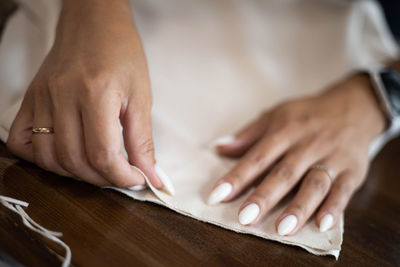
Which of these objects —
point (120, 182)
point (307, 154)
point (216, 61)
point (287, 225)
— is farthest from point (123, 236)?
point (216, 61)

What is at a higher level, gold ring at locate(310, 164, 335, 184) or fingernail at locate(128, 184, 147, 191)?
fingernail at locate(128, 184, 147, 191)

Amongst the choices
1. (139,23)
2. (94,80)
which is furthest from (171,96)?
(94,80)

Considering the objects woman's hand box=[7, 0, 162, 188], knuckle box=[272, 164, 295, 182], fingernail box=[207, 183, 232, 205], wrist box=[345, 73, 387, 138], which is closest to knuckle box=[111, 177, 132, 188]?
woman's hand box=[7, 0, 162, 188]

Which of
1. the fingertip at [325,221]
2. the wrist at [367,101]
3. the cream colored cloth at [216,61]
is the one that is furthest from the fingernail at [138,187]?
the wrist at [367,101]

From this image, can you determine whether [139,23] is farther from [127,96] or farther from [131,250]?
[131,250]

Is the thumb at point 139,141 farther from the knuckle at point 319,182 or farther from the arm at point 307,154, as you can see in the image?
the knuckle at point 319,182

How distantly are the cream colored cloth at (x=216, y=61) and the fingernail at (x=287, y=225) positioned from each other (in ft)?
0.05

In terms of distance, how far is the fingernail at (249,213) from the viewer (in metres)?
0.43

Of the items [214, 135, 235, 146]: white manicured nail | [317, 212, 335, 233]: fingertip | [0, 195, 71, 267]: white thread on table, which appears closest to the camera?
[0, 195, 71, 267]: white thread on table

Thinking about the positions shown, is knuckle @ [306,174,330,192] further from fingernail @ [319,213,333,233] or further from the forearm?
the forearm

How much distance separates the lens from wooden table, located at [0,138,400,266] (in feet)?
1.19

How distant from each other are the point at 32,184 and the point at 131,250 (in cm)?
16

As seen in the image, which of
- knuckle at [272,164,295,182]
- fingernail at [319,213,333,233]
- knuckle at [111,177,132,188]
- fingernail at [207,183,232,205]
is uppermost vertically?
knuckle at [111,177,132,188]

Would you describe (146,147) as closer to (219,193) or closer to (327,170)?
(219,193)
